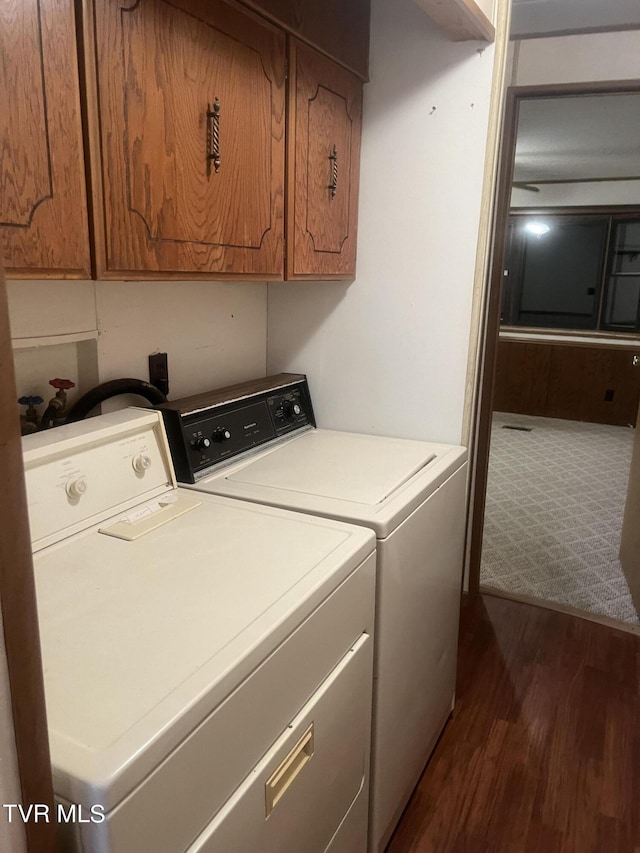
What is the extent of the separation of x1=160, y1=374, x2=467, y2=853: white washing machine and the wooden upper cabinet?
0.93 meters

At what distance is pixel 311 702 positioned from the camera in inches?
44.1

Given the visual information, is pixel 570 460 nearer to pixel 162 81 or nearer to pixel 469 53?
pixel 469 53

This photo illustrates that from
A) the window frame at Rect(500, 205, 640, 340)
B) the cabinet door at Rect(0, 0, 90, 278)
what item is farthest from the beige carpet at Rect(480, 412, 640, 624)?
the cabinet door at Rect(0, 0, 90, 278)

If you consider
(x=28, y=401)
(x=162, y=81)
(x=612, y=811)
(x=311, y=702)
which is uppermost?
(x=162, y=81)

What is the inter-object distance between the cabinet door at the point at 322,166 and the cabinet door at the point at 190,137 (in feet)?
0.21

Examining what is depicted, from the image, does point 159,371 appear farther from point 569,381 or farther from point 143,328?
point 569,381

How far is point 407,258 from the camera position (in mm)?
1967

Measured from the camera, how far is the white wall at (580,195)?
241 inches

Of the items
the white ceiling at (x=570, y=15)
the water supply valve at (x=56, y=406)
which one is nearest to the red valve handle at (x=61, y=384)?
the water supply valve at (x=56, y=406)

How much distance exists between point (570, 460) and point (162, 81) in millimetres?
4530

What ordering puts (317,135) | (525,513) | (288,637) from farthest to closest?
(525,513) → (317,135) → (288,637)

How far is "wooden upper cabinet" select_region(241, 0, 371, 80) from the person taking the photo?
58.6 inches

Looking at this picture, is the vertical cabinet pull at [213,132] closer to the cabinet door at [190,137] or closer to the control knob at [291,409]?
the cabinet door at [190,137]

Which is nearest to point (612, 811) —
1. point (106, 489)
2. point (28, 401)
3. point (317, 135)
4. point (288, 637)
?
point (288, 637)
